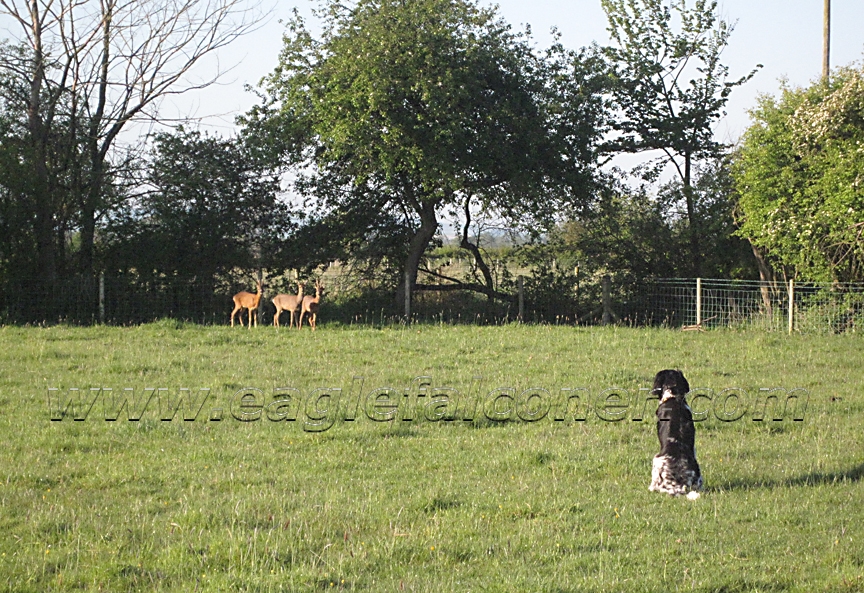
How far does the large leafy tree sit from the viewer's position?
22281mm

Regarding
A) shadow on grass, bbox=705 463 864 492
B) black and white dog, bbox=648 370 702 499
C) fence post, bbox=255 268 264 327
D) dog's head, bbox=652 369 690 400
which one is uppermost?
fence post, bbox=255 268 264 327

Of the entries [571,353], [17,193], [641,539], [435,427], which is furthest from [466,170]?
Result: [641,539]

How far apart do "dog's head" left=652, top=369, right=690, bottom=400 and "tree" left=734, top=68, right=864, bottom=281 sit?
15676 millimetres

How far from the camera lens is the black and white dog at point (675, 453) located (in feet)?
23.8

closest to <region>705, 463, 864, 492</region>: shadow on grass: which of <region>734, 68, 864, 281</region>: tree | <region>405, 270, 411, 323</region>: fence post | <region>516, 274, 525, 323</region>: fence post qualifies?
<region>734, 68, 864, 281</region>: tree

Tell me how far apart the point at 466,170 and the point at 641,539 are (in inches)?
700

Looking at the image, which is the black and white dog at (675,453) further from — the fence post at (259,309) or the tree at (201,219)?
the tree at (201,219)

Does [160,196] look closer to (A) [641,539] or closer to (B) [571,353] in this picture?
(B) [571,353]

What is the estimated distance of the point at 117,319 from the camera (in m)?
22.3

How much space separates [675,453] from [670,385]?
560 mm

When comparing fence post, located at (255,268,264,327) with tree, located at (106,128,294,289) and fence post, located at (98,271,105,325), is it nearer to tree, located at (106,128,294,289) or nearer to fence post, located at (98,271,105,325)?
tree, located at (106,128,294,289)

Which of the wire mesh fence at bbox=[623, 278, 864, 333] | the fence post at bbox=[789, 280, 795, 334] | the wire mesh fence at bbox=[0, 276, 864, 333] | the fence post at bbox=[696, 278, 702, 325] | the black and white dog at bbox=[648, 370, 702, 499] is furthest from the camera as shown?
the fence post at bbox=[696, 278, 702, 325]

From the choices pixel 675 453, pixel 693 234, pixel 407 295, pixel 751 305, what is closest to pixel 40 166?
pixel 407 295

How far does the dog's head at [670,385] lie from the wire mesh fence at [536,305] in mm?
14409
